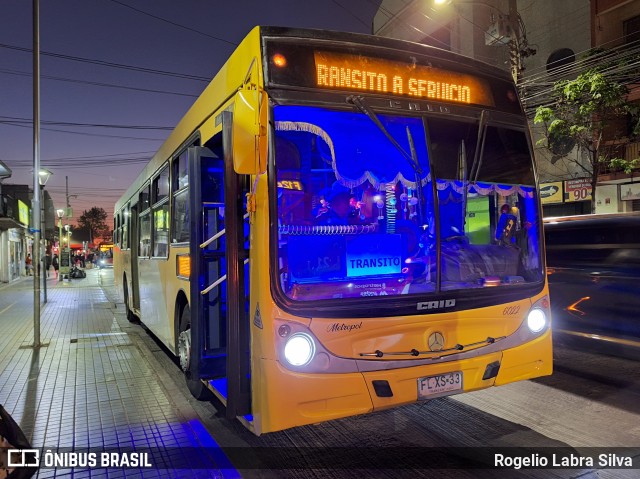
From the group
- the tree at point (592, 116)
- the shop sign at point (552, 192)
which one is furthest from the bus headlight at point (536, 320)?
the shop sign at point (552, 192)

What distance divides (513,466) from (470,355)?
0.89 meters

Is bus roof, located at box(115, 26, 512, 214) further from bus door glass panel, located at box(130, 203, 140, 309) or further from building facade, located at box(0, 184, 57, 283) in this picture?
building facade, located at box(0, 184, 57, 283)

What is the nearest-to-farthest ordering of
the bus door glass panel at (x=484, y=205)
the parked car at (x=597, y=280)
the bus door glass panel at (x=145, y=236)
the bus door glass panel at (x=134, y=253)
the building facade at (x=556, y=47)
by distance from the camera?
the bus door glass panel at (x=484, y=205)
the parked car at (x=597, y=280)
the bus door glass panel at (x=145, y=236)
the bus door glass panel at (x=134, y=253)
the building facade at (x=556, y=47)

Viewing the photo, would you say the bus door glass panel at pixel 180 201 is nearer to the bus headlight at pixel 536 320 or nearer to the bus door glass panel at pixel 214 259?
the bus door glass panel at pixel 214 259

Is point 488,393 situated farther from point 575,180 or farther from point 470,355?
point 575,180

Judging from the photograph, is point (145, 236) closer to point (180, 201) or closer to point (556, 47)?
point (180, 201)

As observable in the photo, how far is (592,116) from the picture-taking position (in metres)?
15.7

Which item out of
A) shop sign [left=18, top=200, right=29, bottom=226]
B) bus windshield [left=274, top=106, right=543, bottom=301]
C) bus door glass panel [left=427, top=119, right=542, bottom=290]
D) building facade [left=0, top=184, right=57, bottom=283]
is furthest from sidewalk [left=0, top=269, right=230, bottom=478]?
shop sign [left=18, top=200, right=29, bottom=226]

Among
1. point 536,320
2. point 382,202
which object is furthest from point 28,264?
point 536,320

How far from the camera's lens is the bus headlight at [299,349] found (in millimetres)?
3219

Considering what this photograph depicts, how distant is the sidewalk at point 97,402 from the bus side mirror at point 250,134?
2360mm

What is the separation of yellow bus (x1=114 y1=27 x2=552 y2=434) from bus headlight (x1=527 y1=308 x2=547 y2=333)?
1 cm

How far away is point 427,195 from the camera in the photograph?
3701 millimetres

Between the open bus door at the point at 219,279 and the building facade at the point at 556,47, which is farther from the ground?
the building facade at the point at 556,47
